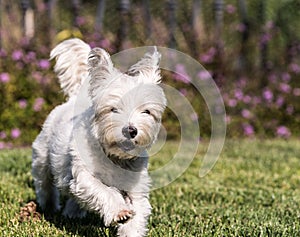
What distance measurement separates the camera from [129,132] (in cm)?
399

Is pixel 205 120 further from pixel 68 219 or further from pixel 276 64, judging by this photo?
pixel 68 219

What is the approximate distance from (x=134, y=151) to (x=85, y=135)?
44 cm

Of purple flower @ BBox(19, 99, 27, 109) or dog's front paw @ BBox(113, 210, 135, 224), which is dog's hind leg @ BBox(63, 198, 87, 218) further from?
purple flower @ BBox(19, 99, 27, 109)

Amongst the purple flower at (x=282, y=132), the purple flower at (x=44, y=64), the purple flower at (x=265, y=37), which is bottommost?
the purple flower at (x=44, y=64)

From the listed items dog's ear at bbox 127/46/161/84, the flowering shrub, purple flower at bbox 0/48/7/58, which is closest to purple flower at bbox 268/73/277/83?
the flowering shrub

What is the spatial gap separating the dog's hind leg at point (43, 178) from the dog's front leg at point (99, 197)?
97 cm

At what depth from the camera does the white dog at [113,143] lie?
13.4 feet

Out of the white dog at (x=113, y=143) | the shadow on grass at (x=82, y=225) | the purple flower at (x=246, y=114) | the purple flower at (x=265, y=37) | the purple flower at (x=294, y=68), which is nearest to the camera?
the white dog at (x=113, y=143)

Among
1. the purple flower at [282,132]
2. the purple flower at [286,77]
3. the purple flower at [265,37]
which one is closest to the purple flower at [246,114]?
the purple flower at [282,132]

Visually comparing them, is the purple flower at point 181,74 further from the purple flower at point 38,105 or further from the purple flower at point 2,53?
the purple flower at point 2,53

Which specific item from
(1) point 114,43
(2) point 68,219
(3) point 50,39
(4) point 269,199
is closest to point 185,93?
(1) point 114,43

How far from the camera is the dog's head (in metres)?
4.06

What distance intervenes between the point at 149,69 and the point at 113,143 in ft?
2.13

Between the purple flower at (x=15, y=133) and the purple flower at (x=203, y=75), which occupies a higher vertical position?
the purple flower at (x=203, y=75)
